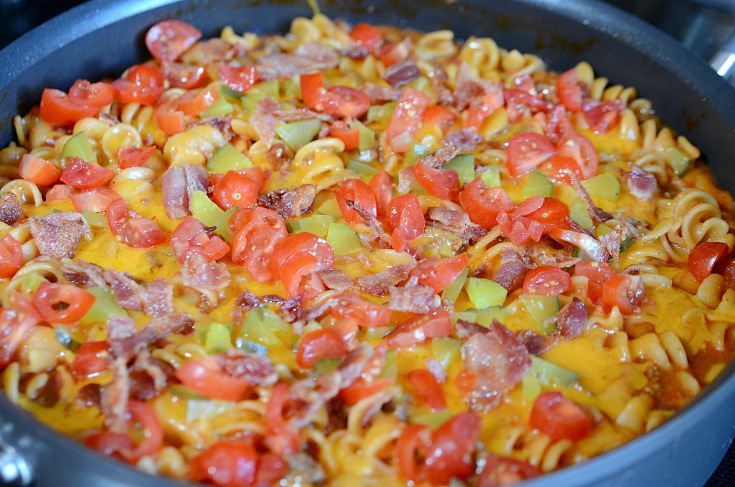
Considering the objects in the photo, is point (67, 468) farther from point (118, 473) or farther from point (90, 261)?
point (90, 261)

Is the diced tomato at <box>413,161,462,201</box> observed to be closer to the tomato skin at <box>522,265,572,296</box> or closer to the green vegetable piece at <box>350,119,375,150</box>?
the green vegetable piece at <box>350,119,375,150</box>

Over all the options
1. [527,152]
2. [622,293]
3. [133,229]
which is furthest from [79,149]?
[622,293]

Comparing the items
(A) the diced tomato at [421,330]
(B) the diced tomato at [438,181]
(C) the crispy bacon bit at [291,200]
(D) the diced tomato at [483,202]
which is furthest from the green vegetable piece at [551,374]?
(C) the crispy bacon bit at [291,200]

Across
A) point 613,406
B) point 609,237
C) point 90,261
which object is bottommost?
point 90,261

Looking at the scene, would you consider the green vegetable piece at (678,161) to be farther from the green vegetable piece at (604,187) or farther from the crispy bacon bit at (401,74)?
the crispy bacon bit at (401,74)

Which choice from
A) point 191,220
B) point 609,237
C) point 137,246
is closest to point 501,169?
point 609,237

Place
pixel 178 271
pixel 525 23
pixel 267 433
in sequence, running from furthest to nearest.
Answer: pixel 525 23, pixel 178 271, pixel 267 433

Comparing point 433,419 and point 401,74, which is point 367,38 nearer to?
point 401,74
